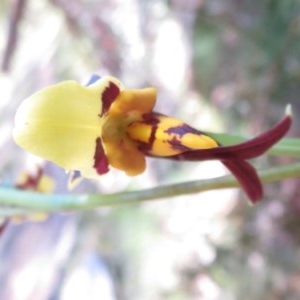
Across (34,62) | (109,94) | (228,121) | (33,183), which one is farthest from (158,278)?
(109,94)

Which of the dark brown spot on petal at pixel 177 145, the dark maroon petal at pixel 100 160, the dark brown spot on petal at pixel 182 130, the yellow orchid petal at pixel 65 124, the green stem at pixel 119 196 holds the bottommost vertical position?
the green stem at pixel 119 196

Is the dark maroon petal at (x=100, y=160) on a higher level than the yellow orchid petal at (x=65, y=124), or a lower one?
lower

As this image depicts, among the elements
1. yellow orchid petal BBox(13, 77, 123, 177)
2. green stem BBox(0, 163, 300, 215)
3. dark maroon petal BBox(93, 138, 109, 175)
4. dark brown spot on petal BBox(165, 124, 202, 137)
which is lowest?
green stem BBox(0, 163, 300, 215)

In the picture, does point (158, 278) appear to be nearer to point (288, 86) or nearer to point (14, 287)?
point (14, 287)

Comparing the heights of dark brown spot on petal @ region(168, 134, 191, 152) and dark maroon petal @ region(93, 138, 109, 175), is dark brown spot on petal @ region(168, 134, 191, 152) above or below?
above

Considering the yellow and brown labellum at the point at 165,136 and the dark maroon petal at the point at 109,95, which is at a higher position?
the dark maroon petal at the point at 109,95
